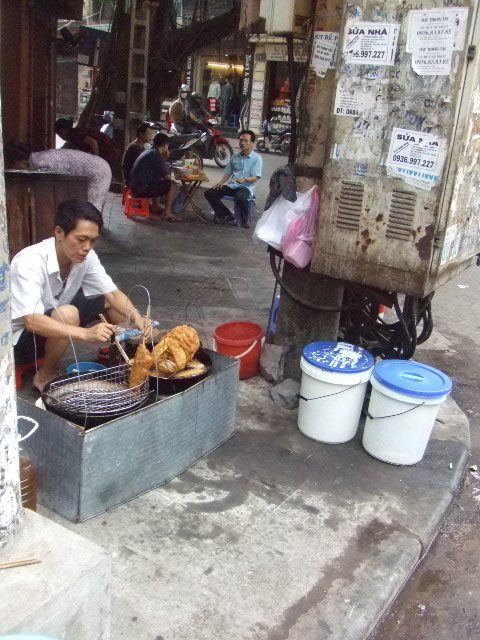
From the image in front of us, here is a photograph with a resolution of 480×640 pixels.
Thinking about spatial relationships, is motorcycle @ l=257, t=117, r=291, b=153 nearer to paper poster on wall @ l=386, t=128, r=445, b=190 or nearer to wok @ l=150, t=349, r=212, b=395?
paper poster on wall @ l=386, t=128, r=445, b=190

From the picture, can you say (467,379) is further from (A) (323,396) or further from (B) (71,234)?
(B) (71,234)

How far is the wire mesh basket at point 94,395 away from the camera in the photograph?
3.19 metres

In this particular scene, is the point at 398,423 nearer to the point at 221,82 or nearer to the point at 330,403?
the point at 330,403

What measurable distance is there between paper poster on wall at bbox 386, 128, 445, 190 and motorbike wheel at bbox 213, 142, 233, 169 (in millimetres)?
13910

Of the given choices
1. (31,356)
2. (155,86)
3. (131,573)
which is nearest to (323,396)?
(131,573)

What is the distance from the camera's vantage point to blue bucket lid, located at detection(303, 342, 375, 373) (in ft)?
12.8

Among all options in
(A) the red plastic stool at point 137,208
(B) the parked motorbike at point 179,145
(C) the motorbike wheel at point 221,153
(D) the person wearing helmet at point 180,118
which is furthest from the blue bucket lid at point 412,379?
(D) the person wearing helmet at point 180,118

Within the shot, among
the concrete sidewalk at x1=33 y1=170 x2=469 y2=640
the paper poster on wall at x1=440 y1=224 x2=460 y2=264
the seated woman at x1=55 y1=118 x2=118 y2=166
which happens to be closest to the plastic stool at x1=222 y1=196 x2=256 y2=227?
the seated woman at x1=55 y1=118 x2=118 y2=166

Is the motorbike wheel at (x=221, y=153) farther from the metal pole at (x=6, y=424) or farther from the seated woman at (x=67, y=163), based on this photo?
the metal pole at (x=6, y=424)

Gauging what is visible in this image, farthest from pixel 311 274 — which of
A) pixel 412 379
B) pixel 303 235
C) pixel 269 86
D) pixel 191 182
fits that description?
pixel 269 86

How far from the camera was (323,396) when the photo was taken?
401cm

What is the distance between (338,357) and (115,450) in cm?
164

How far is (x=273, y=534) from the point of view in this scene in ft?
10.6

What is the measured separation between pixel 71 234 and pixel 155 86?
1049cm
